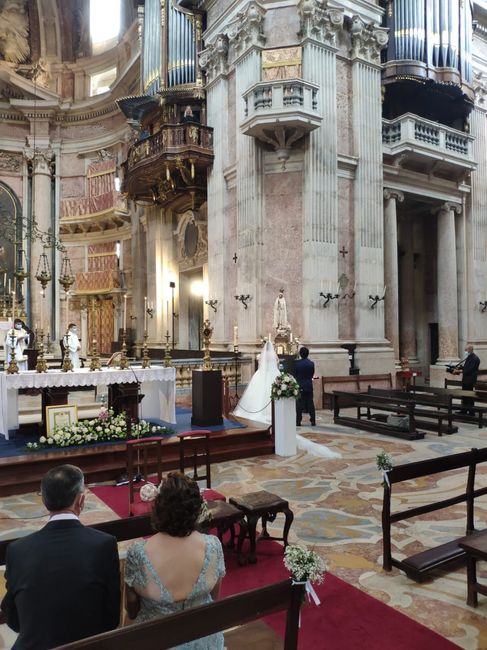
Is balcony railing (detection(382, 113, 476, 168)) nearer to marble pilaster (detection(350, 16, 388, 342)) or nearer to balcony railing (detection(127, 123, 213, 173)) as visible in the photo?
marble pilaster (detection(350, 16, 388, 342))

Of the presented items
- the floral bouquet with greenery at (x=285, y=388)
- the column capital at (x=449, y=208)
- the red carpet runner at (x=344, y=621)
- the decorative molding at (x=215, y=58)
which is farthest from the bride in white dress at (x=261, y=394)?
the column capital at (x=449, y=208)

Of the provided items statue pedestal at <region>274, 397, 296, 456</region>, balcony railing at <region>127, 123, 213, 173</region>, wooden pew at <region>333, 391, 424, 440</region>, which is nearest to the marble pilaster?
wooden pew at <region>333, 391, 424, 440</region>

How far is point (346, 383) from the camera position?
13727mm

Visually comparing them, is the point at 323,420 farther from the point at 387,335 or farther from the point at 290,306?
the point at 387,335

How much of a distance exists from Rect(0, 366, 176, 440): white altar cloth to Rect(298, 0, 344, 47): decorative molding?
35.9ft

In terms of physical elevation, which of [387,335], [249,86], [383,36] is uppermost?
[383,36]

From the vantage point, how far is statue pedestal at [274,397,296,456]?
28.2 feet

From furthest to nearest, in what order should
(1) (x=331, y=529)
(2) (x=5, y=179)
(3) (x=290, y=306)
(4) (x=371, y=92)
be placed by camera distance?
(2) (x=5, y=179) → (4) (x=371, y=92) → (3) (x=290, y=306) → (1) (x=331, y=529)

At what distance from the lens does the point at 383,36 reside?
15.7 metres

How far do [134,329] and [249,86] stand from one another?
36.9 feet

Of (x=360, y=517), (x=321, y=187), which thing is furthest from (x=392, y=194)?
(x=360, y=517)

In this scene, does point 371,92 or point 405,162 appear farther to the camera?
point 405,162

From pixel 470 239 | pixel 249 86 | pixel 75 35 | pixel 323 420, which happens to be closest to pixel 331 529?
pixel 323 420

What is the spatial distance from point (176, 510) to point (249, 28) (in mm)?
15619
